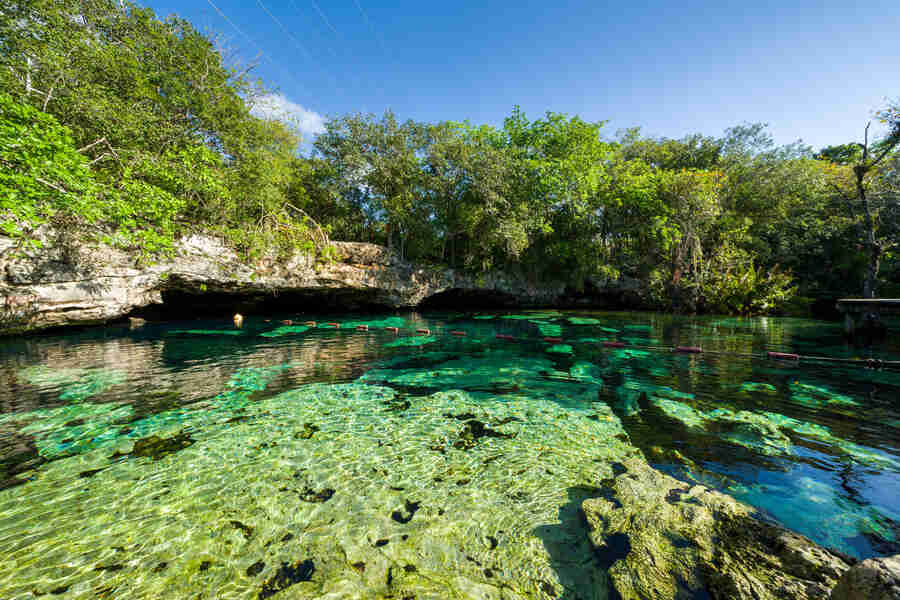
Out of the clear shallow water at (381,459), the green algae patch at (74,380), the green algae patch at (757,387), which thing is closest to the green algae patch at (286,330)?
the clear shallow water at (381,459)

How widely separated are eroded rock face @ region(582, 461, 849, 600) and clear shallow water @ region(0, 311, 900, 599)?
1.17ft

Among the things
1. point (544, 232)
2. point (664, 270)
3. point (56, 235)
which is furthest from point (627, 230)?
point (56, 235)

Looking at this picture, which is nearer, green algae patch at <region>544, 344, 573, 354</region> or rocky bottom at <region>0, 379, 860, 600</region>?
rocky bottom at <region>0, 379, 860, 600</region>

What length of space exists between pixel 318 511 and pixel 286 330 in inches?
479

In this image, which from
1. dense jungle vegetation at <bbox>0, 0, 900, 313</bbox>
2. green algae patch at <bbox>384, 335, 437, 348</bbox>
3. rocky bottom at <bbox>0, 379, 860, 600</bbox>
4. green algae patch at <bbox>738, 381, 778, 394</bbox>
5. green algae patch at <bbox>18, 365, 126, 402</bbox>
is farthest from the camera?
green algae patch at <bbox>384, 335, 437, 348</bbox>

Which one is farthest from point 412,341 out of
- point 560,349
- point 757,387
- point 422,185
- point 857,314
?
point 857,314

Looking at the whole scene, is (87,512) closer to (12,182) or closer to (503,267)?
(12,182)

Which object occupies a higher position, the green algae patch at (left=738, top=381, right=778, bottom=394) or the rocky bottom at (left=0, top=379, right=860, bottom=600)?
the rocky bottom at (left=0, top=379, right=860, bottom=600)

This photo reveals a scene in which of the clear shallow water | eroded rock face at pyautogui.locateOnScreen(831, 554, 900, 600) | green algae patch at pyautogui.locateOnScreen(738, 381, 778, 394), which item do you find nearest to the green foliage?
the clear shallow water

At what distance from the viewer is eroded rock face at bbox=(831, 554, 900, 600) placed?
1350mm

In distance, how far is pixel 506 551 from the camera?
8.00 ft

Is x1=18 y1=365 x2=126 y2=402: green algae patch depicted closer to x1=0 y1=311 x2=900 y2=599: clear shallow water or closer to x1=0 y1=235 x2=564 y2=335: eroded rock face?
x1=0 y1=311 x2=900 y2=599: clear shallow water

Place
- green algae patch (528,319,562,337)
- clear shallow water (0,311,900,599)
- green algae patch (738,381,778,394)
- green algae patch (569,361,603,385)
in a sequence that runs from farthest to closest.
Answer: green algae patch (528,319,562,337), green algae patch (569,361,603,385), green algae patch (738,381,778,394), clear shallow water (0,311,900,599)

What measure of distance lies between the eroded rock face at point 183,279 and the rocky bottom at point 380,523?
1063cm
